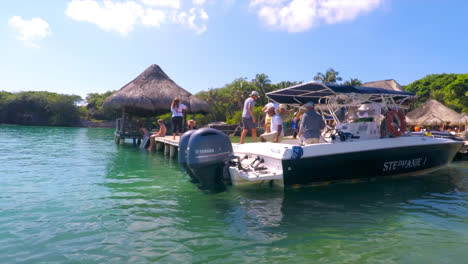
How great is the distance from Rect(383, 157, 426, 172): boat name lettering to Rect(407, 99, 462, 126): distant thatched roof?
20.6 meters

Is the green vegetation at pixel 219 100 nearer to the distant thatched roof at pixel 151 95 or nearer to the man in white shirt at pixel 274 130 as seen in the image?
the distant thatched roof at pixel 151 95

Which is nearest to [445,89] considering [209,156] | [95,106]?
[209,156]

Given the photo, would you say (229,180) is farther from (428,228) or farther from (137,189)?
(428,228)

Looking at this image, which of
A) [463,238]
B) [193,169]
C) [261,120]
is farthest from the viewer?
[261,120]

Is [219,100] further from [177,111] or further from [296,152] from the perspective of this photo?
[296,152]

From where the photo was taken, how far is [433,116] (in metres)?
26.6

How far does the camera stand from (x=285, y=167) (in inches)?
243

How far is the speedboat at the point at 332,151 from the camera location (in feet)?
20.2

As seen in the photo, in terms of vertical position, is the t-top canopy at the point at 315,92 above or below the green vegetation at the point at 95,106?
below

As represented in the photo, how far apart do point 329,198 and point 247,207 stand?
1745 millimetres

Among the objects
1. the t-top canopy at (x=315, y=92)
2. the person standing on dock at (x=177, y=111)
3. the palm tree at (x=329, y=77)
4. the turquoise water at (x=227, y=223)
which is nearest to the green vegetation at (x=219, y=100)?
the palm tree at (x=329, y=77)

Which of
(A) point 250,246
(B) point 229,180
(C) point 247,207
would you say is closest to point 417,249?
(A) point 250,246

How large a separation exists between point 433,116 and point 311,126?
24.5m

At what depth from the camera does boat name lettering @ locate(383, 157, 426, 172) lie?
24.6ft
